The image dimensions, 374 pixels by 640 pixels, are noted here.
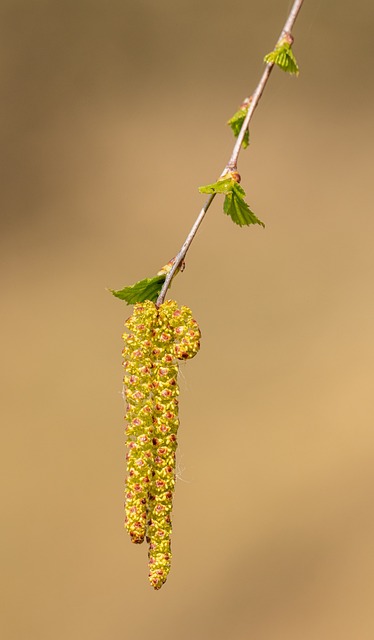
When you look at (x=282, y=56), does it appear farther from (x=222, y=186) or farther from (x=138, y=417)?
(x=138, y=417)

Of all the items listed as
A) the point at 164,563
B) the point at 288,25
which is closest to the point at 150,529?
the point at 164,563

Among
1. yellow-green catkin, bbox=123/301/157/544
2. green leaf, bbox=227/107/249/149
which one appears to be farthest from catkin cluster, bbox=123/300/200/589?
green leaf, bbox=227/107/249/149

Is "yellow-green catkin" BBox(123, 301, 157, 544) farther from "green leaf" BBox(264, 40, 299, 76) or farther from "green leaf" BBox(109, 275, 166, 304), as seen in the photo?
"green leaf" BBox(264, 40, 299, 76)

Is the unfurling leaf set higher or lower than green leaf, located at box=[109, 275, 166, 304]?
higher

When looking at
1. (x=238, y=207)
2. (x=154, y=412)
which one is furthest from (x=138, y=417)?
(x=238, y=207)

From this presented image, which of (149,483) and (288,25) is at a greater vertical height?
(288,25)

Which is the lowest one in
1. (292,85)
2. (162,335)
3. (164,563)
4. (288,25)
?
(164,563)

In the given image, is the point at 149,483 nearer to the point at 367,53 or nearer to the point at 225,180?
the point at 225,180
